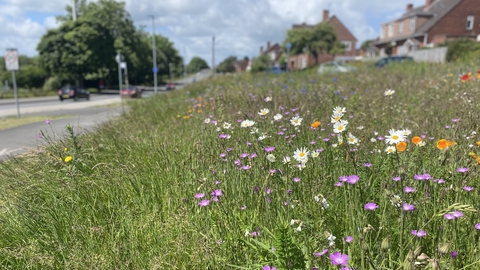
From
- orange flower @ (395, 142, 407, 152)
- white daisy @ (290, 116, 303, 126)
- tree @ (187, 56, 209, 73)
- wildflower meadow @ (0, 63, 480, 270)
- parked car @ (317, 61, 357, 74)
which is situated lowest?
wildflower meadow @ (0, 63, 480, 270)

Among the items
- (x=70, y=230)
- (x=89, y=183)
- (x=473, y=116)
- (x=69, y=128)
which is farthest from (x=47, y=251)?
(x=473, y=116)

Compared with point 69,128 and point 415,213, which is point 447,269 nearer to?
point 415,213


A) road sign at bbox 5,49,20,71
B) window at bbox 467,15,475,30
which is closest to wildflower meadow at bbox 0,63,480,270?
road sign at bbox 5,49,20,71

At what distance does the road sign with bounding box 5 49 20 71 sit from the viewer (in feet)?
46.2

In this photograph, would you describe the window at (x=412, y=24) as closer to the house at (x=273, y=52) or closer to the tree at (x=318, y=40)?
the tree at (x=318, y=40)

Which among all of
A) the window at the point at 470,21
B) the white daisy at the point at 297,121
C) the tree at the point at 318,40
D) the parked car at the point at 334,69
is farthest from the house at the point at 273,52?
the white daisy at the point at 297,121

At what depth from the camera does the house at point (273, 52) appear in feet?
321

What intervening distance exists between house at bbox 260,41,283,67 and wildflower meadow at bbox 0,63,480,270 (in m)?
90.4

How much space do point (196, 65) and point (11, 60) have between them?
565 feet

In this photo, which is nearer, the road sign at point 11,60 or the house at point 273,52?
the road sign at point 11,60

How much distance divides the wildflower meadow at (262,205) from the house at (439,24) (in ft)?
142

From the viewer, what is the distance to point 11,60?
557 inches

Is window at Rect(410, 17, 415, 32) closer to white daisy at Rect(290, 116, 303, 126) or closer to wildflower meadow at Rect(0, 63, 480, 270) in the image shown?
wildflower meadow at Rect(0, 63, 480, 270)

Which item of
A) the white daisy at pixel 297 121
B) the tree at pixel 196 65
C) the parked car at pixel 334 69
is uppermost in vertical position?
the tree at pixel 196 65
